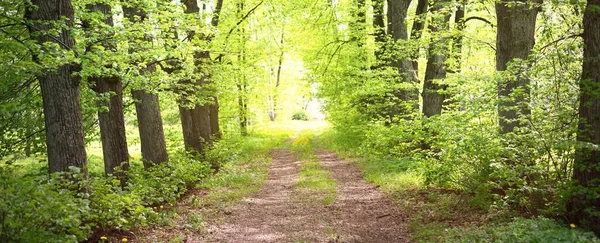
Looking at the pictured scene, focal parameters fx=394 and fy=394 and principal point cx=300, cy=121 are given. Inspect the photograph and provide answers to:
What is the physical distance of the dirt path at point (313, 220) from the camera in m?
7.02

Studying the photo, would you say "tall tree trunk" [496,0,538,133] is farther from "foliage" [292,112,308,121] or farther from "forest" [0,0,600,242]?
"foliage" [292,112,308,121]

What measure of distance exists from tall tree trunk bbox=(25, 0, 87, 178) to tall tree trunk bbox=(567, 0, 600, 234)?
23.8 feet

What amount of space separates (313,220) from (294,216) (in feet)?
2.05

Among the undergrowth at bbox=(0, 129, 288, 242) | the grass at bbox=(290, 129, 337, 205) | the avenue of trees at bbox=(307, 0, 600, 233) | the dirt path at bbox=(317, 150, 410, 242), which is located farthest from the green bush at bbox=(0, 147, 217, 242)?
the avenue of trees at bbox=(307, 0, 600, 233)

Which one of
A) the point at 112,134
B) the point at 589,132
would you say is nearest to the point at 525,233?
the point at 589,132

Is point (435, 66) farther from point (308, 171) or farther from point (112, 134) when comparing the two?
point (112, 134)

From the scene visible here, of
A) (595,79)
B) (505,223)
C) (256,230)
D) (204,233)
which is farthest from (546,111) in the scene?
(204,233)

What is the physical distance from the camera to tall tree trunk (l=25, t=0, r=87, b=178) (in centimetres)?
630

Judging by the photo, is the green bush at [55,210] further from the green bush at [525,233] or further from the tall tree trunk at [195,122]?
the tall tree trunk at [195,122]

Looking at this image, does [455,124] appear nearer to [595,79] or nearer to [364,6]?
[595,79]

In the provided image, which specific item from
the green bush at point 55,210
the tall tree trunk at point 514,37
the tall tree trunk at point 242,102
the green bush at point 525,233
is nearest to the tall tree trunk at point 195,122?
the green bush at point 55,210

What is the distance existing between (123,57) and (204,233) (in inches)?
147

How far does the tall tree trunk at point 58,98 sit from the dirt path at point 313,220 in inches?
98.2

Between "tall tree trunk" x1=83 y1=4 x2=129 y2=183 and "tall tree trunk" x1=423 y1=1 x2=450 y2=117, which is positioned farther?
"tall tree trunk" x1=423 y1=1 x2=450 y2=117
